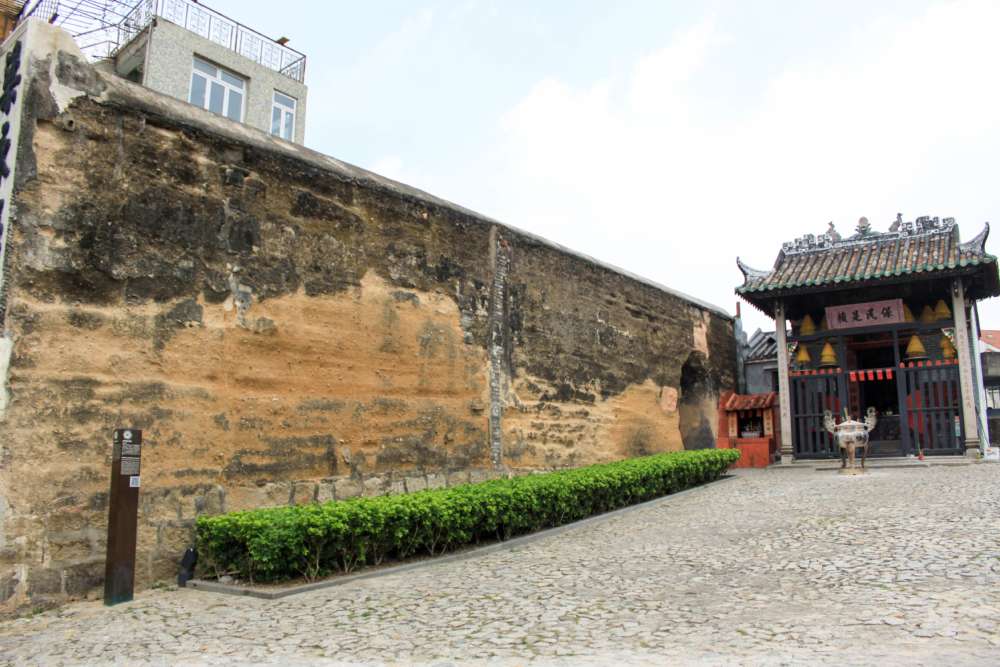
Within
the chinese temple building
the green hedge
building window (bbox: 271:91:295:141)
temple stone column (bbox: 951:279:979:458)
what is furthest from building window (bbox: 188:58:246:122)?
temple stone column (bbox: 951:279:979:458)

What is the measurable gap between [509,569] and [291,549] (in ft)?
5.59

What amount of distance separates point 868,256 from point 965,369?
256 centimetres

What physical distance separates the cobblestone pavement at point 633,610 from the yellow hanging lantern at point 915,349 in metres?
6.32

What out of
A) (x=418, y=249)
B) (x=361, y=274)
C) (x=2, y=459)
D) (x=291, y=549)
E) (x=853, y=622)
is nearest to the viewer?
(x=853, y=622)

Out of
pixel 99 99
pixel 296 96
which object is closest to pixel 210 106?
pixel 296 96

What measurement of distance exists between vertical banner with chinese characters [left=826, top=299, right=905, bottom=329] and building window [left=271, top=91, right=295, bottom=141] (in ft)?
37.8

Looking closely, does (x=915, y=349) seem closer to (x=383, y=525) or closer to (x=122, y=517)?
(x=383, y=525)

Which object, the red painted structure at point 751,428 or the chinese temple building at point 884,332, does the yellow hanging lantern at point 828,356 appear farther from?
the red painted structure at point 751,428

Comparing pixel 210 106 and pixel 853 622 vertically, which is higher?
pixel 210 106

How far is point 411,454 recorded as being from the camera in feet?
26.3

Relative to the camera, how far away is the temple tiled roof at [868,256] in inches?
486

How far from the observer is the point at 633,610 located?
15.0 feet

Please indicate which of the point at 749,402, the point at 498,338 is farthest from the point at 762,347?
the point at 498,338

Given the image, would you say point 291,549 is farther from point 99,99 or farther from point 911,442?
point 911,442
